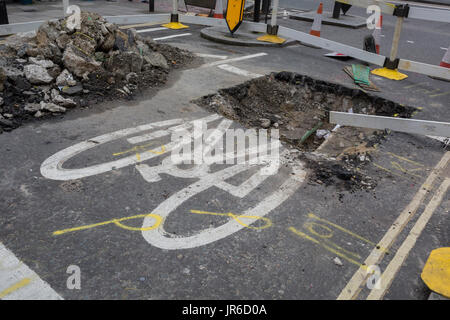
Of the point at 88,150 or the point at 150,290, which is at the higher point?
the point at 88,150

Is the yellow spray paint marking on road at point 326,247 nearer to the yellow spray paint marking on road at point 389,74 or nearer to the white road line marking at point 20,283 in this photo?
the white road line marking at point 20,283

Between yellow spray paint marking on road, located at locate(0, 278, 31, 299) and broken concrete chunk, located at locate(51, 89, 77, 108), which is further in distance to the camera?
broken concrete chunk, located at locate(51, 89, 77, 108)

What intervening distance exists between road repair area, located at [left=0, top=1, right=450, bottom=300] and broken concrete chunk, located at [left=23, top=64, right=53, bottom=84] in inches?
1.2

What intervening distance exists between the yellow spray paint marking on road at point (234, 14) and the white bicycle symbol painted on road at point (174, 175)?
661 cm

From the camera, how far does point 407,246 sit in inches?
138

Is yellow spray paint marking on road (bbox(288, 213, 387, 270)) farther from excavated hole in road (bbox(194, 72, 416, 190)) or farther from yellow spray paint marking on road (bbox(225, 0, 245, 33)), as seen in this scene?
yellow spray paint marking on road (bbox(225, 0, 245, 33))

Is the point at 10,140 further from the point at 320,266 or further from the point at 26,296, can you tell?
the point at 320,266

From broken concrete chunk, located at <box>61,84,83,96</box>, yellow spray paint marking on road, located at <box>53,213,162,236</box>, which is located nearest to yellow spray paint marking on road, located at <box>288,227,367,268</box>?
yellow spray paint marking on road, located at <box>53,213,162,236</box>

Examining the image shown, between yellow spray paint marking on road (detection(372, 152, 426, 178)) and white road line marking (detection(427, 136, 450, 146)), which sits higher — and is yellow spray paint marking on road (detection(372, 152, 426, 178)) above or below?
below

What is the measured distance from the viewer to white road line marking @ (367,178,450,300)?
2980 millimetres

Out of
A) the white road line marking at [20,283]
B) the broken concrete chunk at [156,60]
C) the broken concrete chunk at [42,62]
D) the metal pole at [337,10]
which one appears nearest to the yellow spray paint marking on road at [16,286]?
the white road line marking at [20,283]

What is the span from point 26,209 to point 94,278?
3.93 feet
